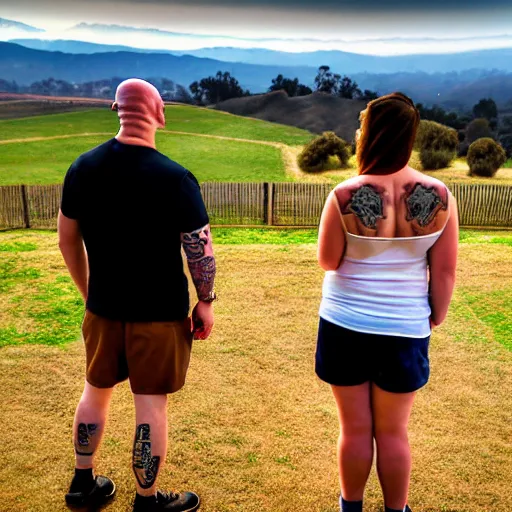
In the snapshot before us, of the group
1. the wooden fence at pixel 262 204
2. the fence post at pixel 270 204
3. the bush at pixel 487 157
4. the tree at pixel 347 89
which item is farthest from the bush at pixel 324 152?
the tree at pixel 347 89

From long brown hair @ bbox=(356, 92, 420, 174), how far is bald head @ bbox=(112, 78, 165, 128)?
1.03m

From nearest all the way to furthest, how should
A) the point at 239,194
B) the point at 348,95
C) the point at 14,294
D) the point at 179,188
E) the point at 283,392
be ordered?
the point at 179,188 < the point at 283,392 < the point at 14,294 < the point at 239,194 < the point at 348,95

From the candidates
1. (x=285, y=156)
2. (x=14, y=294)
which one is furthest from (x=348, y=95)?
(x=14, y=294)

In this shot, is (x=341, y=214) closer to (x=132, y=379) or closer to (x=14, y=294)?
(x=132, y=379)

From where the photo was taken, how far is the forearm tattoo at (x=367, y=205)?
7.60ft

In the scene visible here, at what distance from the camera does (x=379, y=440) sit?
2576mm

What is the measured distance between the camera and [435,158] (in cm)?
2745

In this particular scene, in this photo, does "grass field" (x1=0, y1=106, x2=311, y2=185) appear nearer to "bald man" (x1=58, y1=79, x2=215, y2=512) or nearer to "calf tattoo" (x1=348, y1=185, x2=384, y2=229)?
"bald man" (x1=58, y1=79, x2=215, y2=512)

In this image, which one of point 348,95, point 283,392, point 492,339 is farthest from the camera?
point 348,95

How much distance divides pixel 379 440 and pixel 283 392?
2248 mm

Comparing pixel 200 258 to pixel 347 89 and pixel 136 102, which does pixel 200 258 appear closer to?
pixel 136 102

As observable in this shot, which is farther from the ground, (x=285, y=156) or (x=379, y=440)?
(x=379, y=440)

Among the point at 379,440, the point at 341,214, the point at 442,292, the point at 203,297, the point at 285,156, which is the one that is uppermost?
the point at 341,214

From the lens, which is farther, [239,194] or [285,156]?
[285,156]
